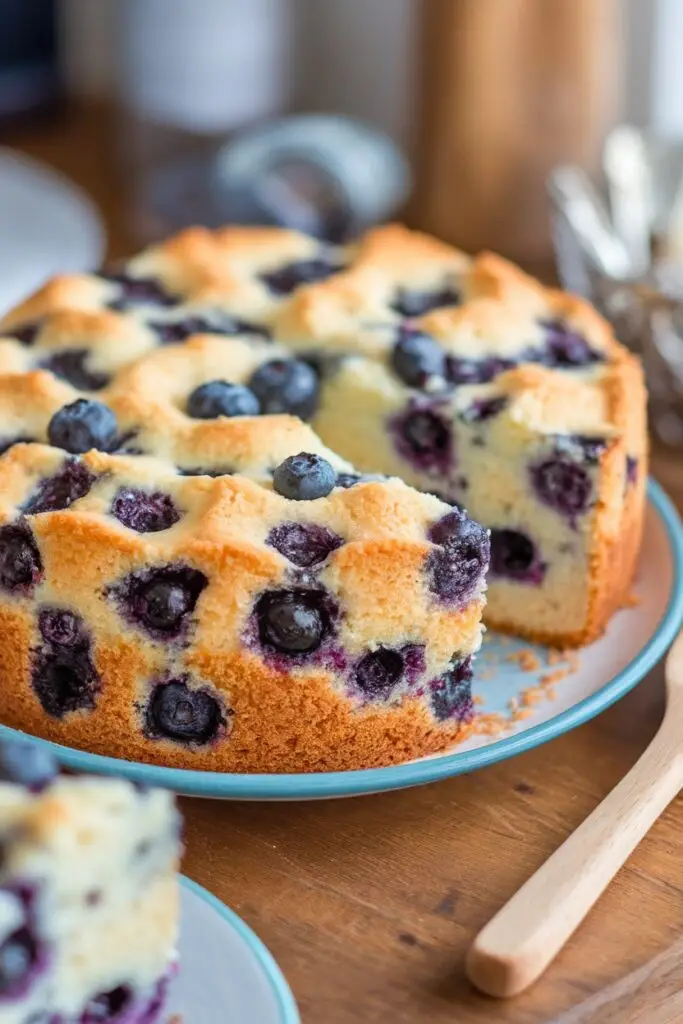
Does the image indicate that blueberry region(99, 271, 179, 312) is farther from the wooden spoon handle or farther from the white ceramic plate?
the wooden spoon handle

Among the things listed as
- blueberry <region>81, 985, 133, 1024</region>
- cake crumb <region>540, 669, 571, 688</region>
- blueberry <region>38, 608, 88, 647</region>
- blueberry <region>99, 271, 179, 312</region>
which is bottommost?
cake crumb <region>540, 669, 571, 688</region>

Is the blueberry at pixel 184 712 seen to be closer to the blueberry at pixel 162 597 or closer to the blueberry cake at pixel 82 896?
the blueberry at pixel 162 597

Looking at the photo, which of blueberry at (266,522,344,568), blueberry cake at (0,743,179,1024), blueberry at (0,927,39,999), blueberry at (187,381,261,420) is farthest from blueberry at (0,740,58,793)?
blueberry at (187,381,261,420)

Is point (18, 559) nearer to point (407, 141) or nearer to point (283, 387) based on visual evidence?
point (283, 387)

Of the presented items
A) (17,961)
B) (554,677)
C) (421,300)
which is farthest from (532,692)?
(17,961)

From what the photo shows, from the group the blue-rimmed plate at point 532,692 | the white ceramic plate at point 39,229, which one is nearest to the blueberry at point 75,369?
the blue-rimmed plate at point 532,692
